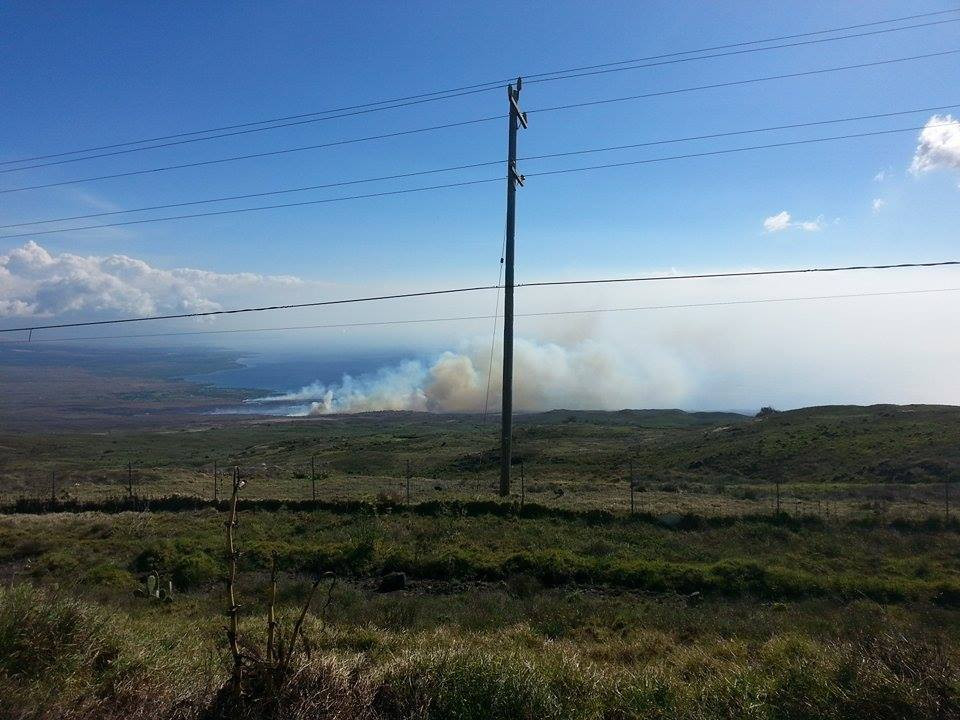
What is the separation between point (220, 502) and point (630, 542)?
44.8ft

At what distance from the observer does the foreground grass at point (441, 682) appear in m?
4.83

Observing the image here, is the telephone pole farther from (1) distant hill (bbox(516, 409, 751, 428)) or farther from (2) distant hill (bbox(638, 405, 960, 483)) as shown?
(1) distant hill (bbox(516, 409, 751, 428))

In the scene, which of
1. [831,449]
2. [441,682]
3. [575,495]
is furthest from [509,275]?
[831,449]

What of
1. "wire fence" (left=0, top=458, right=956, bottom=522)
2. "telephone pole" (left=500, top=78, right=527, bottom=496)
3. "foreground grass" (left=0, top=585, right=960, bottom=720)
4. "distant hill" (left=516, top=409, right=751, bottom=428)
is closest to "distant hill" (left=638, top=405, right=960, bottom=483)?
"wire fence" (left=0, top=458, right=956, bottom=522)

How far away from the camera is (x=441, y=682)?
5.18 m

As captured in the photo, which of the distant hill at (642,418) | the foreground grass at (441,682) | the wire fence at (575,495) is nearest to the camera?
the foreground grass at (441,682)

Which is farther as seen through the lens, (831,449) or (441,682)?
(831,449)

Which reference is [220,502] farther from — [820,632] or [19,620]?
[820,632]

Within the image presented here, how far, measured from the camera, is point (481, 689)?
5062mm

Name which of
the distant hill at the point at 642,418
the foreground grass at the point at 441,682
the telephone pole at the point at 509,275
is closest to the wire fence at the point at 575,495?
the telephone pole at the point at 509,275

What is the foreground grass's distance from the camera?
4.83m

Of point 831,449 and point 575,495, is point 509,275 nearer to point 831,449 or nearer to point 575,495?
point 575,495

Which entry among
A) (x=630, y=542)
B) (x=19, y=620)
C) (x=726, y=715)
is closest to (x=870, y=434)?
(x=630, y=542)

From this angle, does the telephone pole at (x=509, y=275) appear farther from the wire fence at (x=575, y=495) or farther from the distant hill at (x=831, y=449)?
the distant hill at (x=831, y=449)
